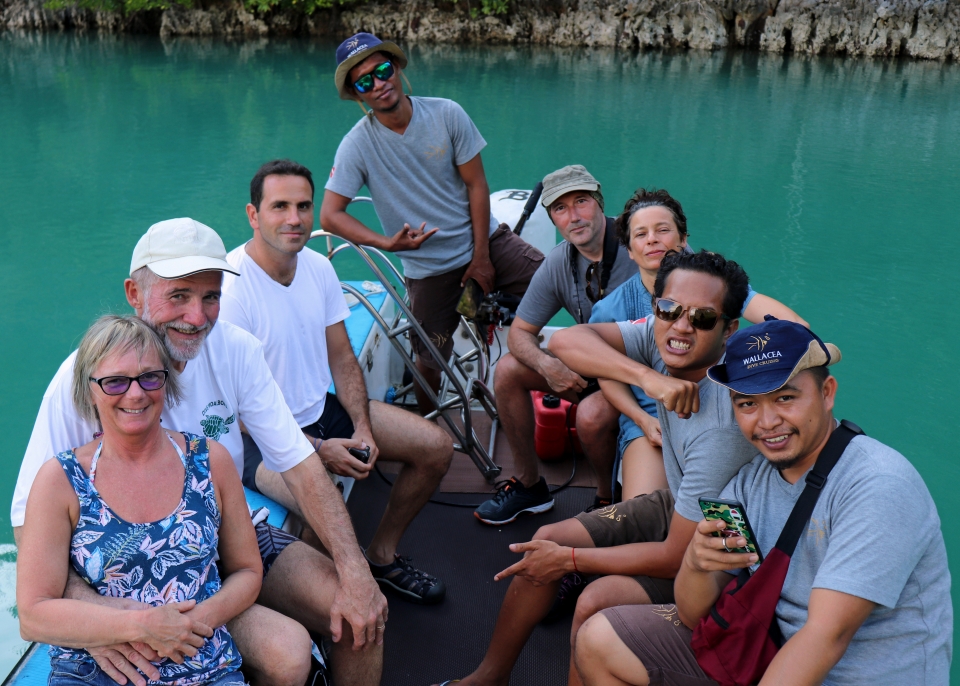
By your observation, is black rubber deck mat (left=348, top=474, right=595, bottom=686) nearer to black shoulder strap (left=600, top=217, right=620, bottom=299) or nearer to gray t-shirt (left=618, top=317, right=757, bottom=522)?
gray t-shirt (left=618, top=317, right=757, bottom=522)

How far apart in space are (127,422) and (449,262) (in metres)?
2.27

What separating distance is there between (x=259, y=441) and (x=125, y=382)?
1.76 ft

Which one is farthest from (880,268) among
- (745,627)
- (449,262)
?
(745,627)

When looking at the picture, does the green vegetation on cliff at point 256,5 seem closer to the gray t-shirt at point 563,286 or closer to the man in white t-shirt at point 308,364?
the gray t-shirt at point 563,286

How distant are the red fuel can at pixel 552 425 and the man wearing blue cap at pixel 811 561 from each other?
63.8 inches

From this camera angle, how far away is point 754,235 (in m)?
8.57

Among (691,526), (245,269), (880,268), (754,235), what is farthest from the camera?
(754,235)

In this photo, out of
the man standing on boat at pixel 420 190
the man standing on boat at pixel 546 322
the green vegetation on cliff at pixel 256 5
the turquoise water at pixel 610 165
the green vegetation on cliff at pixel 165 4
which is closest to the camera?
the man standing on boat at pixel 546 322

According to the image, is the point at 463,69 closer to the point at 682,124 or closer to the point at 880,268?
the point at 682,124

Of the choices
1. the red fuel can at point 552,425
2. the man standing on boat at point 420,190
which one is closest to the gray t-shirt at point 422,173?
the man standing on boat at point 420,190

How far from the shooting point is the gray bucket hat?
10.0 feet

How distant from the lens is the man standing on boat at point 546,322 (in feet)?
10.00

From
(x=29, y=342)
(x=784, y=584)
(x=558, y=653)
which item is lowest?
(x=29, y=342)

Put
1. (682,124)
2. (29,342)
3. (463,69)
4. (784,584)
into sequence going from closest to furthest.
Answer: (784,584) < (29,342) < (682,124) < (463,69)
